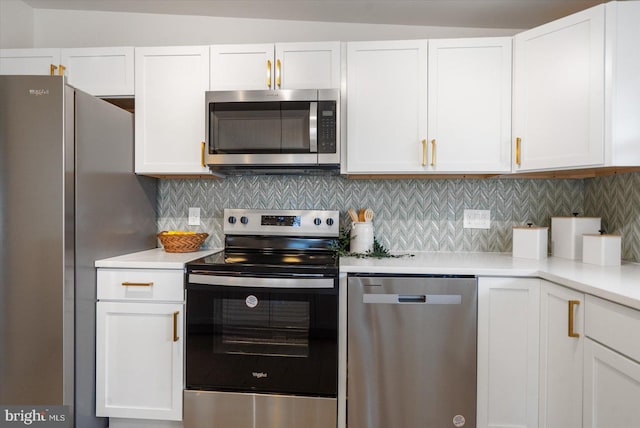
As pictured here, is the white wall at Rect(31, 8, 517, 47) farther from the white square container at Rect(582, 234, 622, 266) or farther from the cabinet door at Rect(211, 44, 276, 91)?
the white square container at Rect(582, 234, 622, 266)

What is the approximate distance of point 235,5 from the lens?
2.13 m

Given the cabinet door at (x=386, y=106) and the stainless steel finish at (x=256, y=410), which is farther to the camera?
the cabinet door at (x=386, y=106)

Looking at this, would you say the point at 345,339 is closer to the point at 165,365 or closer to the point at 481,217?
the point at 165,365

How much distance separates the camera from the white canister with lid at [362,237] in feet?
6.57

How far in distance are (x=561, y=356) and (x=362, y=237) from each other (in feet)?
A: 3.45

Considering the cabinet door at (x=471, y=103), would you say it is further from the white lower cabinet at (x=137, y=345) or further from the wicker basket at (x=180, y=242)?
the white lower cabinet at (x=137, y=345)

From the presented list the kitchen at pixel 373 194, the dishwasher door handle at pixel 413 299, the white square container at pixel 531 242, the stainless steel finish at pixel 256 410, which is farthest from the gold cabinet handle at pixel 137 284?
the white square container at pixel 531 242

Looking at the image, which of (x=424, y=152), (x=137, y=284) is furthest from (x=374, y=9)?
(x=137, y=284)

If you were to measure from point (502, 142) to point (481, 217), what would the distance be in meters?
0.53

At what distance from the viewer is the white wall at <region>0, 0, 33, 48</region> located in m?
2.14

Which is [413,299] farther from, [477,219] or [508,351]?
[477,219]

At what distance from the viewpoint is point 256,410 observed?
1630 mm

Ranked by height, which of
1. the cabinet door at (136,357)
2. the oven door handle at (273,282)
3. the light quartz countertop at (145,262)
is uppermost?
the light quartz countertop at (145,262)

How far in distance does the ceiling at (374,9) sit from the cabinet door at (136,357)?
182cm
